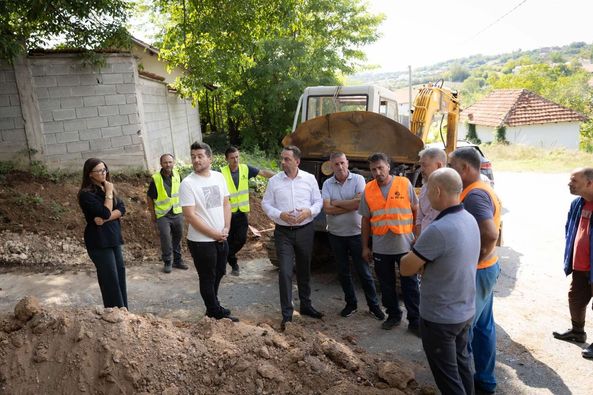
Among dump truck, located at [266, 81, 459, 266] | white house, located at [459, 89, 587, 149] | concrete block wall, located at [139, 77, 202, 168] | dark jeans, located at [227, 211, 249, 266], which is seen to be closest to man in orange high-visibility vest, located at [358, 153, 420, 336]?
dump truck, located at [266, 81, 459, 266]

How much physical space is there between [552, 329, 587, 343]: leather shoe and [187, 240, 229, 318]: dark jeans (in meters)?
3.28

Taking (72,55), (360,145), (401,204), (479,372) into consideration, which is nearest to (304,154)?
(360,145)

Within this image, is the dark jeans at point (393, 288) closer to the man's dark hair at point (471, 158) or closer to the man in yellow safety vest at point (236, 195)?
the man's dark hair at point (471, 158)

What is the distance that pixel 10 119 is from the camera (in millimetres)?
7926

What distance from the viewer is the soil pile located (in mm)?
6203

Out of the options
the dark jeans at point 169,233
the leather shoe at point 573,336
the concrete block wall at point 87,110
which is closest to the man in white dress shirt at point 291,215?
the dark jeans at point 169,233

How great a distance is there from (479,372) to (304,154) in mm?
3621

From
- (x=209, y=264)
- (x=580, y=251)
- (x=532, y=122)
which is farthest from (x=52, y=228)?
(x=532, y=122)

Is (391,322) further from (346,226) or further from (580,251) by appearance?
(580,251)

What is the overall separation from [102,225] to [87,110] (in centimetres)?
540

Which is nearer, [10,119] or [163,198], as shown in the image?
[163,198]

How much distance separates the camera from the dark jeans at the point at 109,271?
3994mm

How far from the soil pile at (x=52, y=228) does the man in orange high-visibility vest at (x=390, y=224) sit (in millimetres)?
3014

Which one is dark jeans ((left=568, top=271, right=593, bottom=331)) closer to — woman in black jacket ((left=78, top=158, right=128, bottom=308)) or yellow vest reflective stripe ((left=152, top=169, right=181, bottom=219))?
woman in black jacket ((left=78, top=158, right=128, bottom=308))
